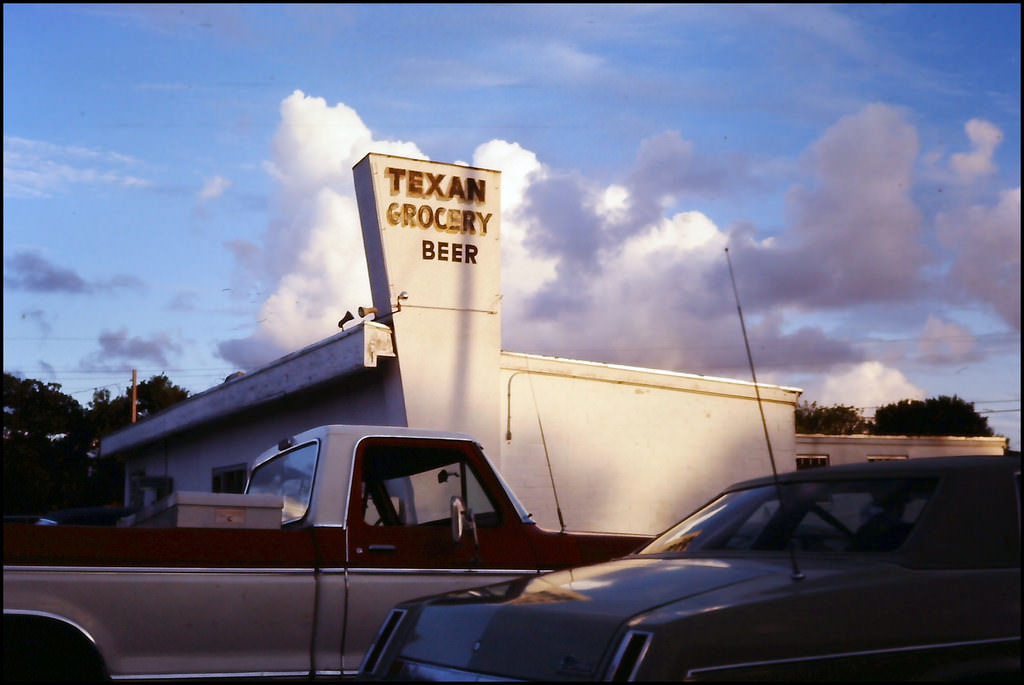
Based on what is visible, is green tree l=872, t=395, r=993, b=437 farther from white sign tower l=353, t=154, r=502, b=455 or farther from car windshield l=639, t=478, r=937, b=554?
car windshield l=639, t=478, r=937, b=554

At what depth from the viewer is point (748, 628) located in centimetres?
332

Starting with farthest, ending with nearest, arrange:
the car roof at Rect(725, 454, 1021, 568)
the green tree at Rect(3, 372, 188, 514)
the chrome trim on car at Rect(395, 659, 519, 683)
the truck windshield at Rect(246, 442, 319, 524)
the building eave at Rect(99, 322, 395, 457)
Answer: the green tree at Rect(3, 372, 188, 514) < the building eave at Rect(99, 322, 395, 457) < the truck windshield at Rect(246, 442, 319, 524) < the car roof at Rect(725, 454, 1021, 568) < the chrome trim on car at Rect(395, 659, 519, 683)

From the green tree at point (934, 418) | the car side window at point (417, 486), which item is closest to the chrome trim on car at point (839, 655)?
the car side window at point (417, 486)

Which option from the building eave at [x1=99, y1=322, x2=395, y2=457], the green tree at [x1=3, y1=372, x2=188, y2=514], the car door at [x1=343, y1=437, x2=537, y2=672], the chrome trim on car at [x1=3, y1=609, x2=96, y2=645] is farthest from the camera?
the green tree at [x1=3, y1=372, x2=188, y2=514]

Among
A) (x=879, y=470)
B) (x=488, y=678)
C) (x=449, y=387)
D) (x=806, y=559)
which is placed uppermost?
(x=449, y=387)

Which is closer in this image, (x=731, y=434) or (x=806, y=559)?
(x=806, y=559)

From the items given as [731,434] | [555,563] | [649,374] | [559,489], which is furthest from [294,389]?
[555,563]

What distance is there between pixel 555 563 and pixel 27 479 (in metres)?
43.9

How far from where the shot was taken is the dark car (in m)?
3.29

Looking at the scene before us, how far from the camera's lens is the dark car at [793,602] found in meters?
3.29

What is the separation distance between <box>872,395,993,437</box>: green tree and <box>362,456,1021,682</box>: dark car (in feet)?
182

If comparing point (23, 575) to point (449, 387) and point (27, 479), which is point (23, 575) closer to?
point (449, 387)

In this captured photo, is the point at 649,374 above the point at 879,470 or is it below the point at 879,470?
above

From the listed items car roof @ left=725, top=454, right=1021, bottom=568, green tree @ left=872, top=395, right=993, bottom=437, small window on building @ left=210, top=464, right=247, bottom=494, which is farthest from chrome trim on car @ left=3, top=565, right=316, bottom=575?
green tree @ left=872, top=395, right=993, bottom=437
